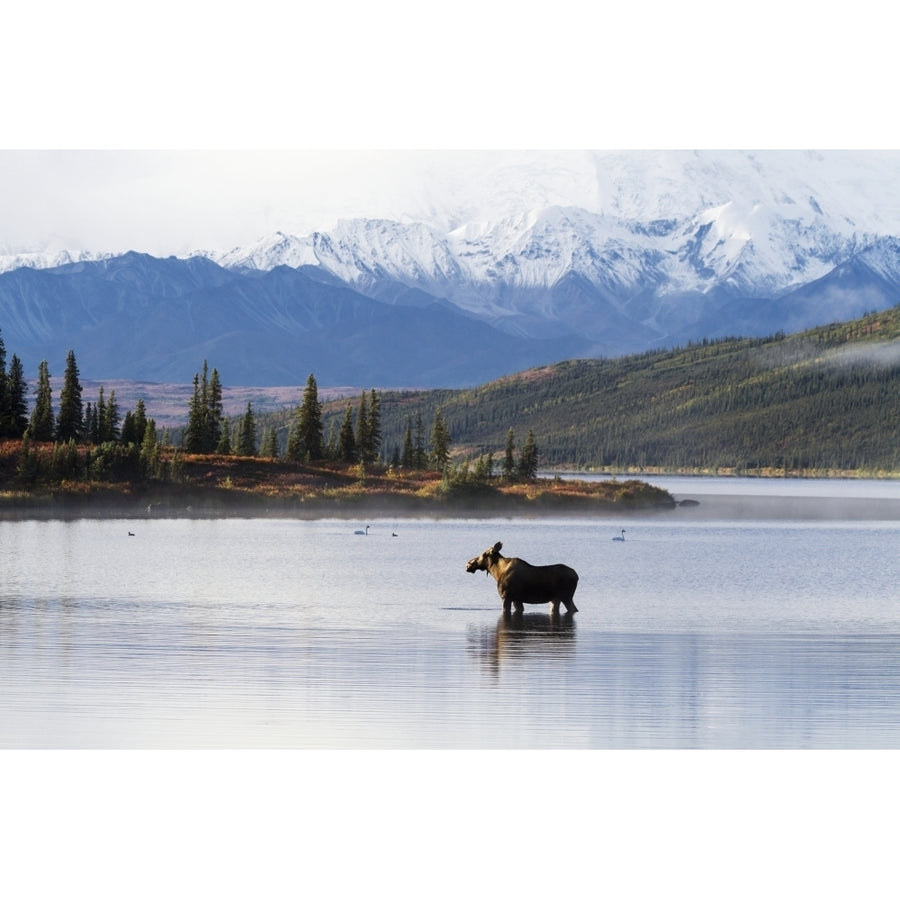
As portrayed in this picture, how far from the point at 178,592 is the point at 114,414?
62.6 m

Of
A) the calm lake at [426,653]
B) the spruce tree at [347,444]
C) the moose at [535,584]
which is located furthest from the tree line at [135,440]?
the moose at [535,584]

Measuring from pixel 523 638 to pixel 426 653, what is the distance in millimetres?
2670

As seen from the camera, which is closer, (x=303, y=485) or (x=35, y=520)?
(x=35, y=520)

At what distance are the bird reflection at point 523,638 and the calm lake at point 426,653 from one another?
3.2 inches

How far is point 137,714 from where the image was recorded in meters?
21.8

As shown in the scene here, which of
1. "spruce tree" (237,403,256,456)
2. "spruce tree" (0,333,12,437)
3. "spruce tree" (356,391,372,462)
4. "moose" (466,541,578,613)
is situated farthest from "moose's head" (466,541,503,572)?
"spruce tree" (356,391,372,462)

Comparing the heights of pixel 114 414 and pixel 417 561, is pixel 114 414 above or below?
above

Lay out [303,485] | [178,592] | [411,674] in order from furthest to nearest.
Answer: [303,485] → [178,592] → [411,674]

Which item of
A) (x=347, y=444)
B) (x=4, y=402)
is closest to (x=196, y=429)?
(x=4, y=402)

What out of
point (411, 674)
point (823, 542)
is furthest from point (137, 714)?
point (823, 542)

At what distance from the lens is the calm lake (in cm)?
2125

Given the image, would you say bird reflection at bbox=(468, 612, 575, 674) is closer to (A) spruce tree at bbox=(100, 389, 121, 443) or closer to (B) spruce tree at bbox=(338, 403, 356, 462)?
(A) spruce tree at bbox=(100, 389, 121, 443)

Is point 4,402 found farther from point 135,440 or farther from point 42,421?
point 135,440
